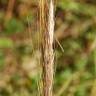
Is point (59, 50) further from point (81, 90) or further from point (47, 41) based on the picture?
point (47, 41)

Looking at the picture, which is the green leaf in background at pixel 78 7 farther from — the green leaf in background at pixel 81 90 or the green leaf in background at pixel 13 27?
the green leaf in background at pixel 81 90

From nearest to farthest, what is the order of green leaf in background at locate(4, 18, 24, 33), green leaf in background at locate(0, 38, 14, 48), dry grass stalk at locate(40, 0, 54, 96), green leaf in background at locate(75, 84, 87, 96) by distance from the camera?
dry grass stalk at locate(40, 0, 54, 96), green leaf in background at locate(75, 84, 87, 96), green leaf in background at locate(0, 38, 14, 48), green leaf in background at locate(4, 18, 24, 33)

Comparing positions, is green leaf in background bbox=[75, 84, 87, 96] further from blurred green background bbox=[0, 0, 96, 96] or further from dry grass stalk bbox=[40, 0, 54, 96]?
dry grass stalk bbox=[40, 0, 54, 96]

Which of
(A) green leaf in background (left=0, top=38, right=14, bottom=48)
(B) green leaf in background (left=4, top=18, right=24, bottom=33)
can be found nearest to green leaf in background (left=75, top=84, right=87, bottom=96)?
(A) green leaf in background (left=0, top=38, right=14, bottom=48)

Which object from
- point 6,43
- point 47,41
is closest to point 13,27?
point 6,43

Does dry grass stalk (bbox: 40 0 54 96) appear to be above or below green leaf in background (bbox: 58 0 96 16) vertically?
above
